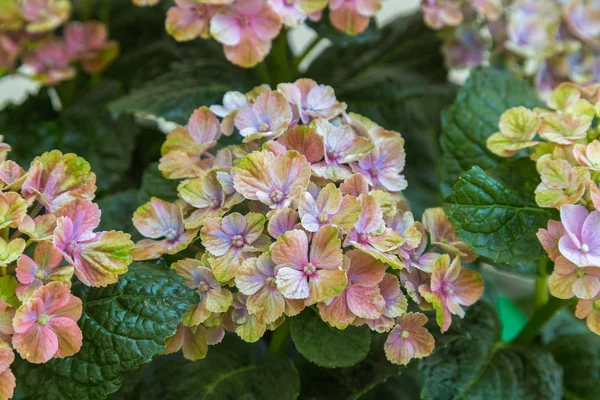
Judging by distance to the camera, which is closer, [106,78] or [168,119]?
[168,119]

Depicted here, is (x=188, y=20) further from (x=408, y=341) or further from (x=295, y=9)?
(x=408, y=341)

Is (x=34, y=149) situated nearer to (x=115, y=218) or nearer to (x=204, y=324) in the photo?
(x=115, y=218)

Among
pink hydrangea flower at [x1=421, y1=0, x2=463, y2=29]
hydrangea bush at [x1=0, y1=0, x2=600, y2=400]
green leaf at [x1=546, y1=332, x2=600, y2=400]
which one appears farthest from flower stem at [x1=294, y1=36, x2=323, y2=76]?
green leaf at [x1=546, y1=332, x2=600, y2=400]

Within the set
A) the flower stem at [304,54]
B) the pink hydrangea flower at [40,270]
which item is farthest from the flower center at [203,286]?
the flower stem at [304,54]

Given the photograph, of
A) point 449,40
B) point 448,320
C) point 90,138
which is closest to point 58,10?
point 90,138

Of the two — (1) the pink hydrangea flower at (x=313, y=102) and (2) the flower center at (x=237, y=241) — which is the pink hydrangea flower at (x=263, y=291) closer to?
(2) the flower center at (x=237, y=241)

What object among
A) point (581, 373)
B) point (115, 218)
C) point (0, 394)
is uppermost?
point (0, 394)
